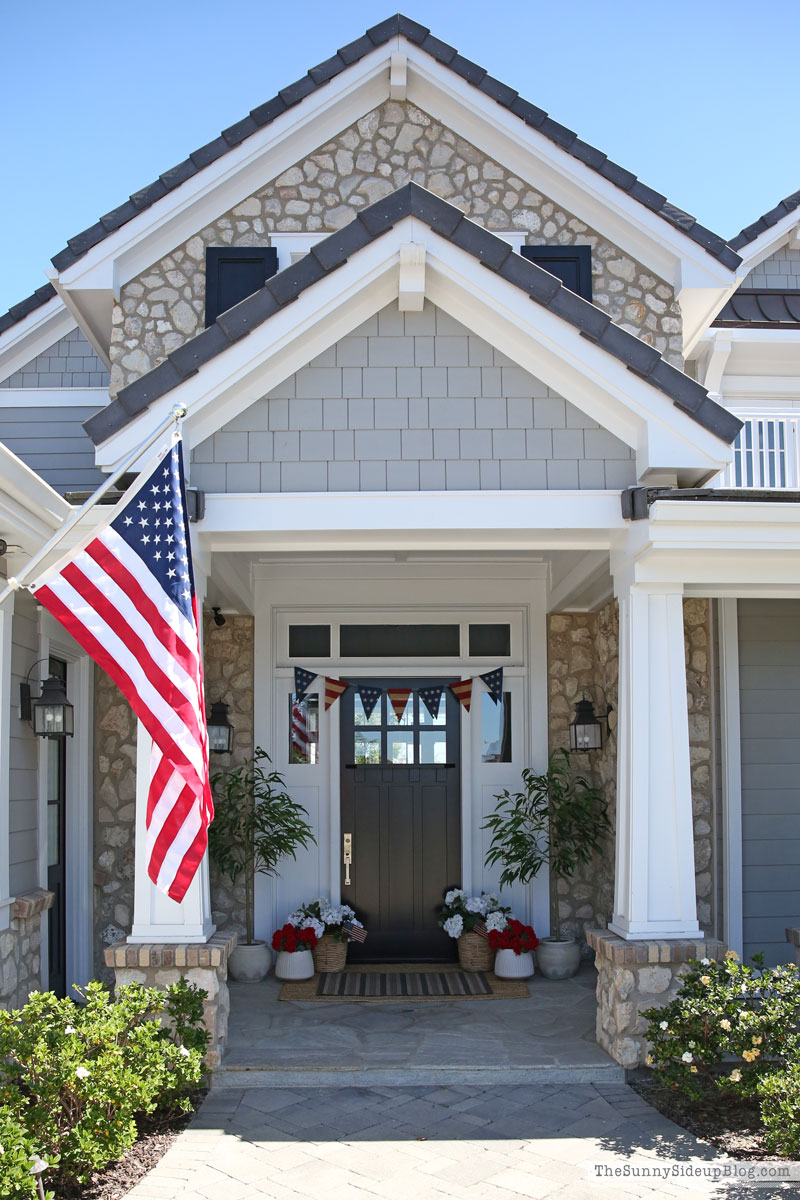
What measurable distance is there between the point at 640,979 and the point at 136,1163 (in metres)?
2.85

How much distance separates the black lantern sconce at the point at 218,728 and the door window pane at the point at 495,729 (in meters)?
2.20

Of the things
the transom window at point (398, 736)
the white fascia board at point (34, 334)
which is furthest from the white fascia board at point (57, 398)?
the transom window at point (398, 736)

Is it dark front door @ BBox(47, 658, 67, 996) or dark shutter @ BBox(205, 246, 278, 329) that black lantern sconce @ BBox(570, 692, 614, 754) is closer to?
dark front door @ BBox(47, 658, 67, 996)

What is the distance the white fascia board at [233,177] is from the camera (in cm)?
848

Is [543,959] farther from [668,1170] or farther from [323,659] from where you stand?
[668,1170]

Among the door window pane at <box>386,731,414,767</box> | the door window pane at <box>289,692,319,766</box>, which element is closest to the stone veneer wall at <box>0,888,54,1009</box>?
the door window pane at <box>289,692,319,766</box>

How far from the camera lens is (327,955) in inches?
340

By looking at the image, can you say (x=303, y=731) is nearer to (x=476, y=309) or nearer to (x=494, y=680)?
(x=494, y=680)

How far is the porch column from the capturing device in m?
6.21

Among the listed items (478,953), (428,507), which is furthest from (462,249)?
(478,953)

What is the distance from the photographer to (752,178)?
10.5m

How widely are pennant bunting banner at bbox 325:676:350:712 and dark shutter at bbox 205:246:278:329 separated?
10.4 ft

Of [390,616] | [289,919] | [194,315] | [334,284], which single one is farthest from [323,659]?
[334,284]

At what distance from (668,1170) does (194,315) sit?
6821 millimetres
